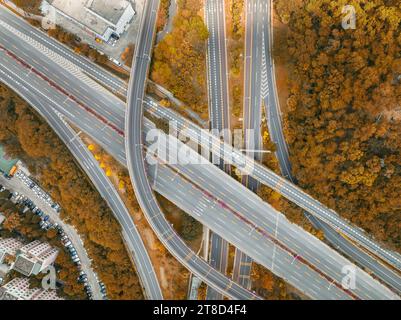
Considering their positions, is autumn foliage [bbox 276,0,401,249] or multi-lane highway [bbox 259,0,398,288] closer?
autumn foliage [bbox 276,0,401,249]

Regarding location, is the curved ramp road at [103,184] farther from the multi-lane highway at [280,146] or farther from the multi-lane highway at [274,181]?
the multi-lane highway at [280,146]

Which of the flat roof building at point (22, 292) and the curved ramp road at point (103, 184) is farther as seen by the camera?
the curved ramp road at point (103, 184)

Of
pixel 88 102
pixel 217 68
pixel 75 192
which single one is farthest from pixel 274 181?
pixel 88 102

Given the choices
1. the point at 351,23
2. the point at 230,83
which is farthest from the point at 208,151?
the point at 351,23

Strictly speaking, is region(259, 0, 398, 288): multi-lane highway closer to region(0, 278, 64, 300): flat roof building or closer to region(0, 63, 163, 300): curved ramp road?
region(0, 63, 163, 300): curved ramp road

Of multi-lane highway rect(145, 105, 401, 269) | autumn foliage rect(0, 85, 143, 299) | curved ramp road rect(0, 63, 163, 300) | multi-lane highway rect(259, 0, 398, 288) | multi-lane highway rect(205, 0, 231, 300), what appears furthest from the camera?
multi-lane highway rect(205, 0, 231, 300)

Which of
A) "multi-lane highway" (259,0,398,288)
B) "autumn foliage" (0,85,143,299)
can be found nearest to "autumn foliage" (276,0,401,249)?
"multi-lane highway" (259,0,398,288)

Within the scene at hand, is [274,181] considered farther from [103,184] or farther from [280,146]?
[103,184]

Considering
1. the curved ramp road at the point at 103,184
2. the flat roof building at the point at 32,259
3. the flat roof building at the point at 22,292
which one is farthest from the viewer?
the curved ramp road at the point at 103,184

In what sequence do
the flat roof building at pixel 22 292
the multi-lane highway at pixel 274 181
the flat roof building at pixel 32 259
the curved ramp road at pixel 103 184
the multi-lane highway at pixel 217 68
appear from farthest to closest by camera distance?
the multi-lane highway at pixel 217 68, the curved ramp road at pixel 103 184, the flat roof building at pixel 32 259, the flat roof building at pixel 22 292, the multi-lane highway at pixel 274 181

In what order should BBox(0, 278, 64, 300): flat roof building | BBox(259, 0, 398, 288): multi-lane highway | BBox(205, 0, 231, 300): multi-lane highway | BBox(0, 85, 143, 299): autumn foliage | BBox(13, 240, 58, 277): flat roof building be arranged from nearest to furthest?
BBox(259, 0, 398, 288): multi-lane highway < BBox(0, 278, 64, 300): flat roof building < BBox(0, 85, 143, 299): autumn foliage < BBox(13, 240, 58, 277): flat roof building < BBox(205, 0, 231, 300): multi-lane highway

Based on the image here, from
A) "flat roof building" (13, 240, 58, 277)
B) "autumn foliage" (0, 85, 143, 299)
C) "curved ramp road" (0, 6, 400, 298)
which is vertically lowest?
"flat roof building" (13, 240, 58, 277)

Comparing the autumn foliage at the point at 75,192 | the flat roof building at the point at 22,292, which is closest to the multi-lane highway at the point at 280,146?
the autumn foliage at the point at 75,192

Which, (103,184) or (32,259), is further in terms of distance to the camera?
(103,184)
